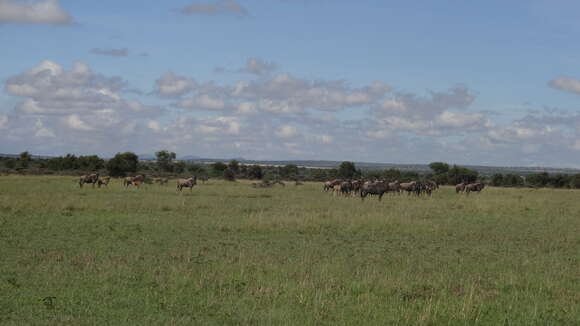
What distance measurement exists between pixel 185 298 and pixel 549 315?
508 cm

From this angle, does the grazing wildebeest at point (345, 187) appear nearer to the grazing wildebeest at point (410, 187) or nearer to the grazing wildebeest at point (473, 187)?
the grazing wildebeest at point (410, 187)

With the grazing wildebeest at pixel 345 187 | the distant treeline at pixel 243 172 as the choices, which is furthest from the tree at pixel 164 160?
the grazing wildebeest at pixel 345 187

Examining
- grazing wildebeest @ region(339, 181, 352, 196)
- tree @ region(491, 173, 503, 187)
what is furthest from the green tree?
grazing wildebeest @ region(339, 181, 352, 196)

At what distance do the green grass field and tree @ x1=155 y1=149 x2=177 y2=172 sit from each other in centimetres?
6889

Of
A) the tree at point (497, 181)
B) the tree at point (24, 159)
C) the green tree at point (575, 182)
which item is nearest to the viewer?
the green tree at point (575, 182)

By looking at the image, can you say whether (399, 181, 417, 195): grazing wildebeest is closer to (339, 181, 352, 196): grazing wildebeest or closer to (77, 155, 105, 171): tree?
(339, 181, 352, 196): grazing wildebeest

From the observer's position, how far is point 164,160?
94438 mm

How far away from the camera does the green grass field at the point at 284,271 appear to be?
8305mm

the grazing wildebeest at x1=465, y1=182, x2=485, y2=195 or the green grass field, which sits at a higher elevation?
the grazing wildebeest at x1=465, y1=182, x2=485, y2=195

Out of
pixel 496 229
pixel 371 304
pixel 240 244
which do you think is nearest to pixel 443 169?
pixel 496 229

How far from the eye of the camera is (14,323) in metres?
7.50

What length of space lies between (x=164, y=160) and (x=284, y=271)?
85534 mm

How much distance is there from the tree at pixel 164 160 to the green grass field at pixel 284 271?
68.9m

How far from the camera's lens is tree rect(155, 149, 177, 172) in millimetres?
89562
